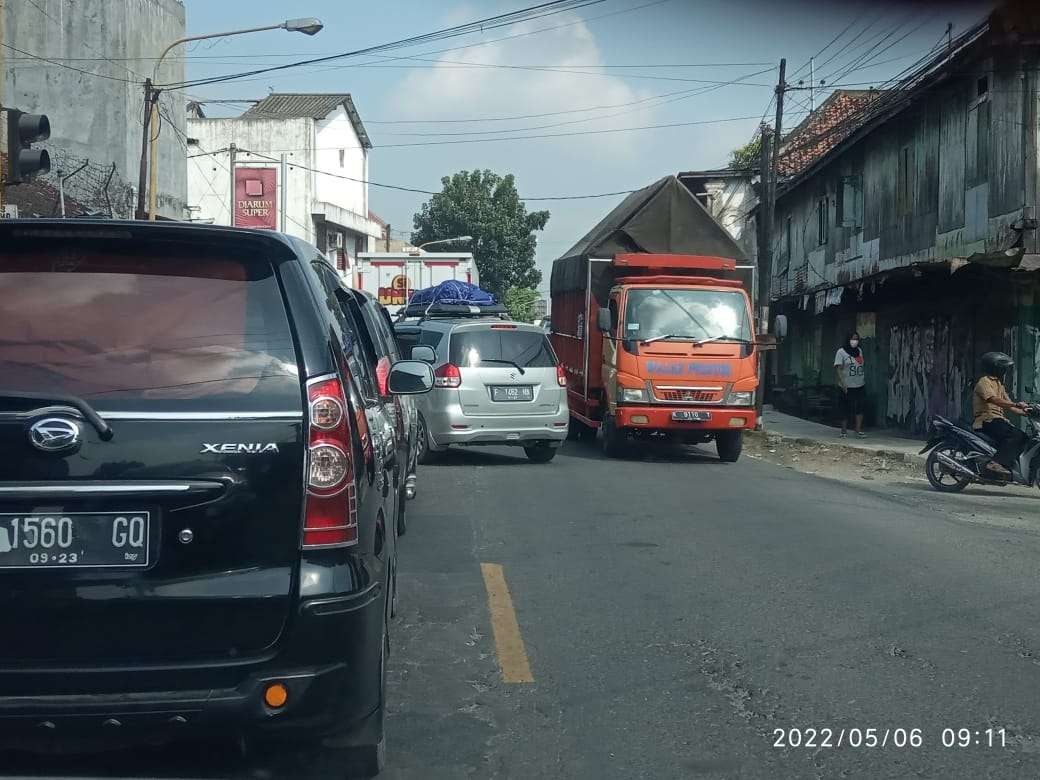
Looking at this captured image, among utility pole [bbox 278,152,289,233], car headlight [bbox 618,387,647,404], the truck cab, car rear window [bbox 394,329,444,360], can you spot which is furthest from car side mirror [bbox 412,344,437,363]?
utility pole [bbox 278,152,289,233]

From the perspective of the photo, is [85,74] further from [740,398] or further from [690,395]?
[740,398]

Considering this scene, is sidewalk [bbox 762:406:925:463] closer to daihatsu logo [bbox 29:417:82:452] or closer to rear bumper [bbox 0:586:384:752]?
rear bumper [bbox 0:586:384:752]

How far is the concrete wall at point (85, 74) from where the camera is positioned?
35031 millimetres

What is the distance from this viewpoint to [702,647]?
605 centimetres

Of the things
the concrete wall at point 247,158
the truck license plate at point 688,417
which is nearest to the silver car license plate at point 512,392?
the truck license plate at point 688,417

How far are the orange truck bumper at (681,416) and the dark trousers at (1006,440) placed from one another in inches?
139

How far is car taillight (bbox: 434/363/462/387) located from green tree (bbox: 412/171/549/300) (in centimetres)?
5201

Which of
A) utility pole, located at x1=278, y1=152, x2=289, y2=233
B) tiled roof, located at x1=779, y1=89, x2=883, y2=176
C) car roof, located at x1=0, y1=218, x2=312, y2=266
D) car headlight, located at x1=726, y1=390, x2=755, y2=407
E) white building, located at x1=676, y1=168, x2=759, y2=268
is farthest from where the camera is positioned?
utility pole, located at x1=278, y1=152, x2=289, y2=233

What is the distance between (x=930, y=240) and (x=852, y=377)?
12.6 feet

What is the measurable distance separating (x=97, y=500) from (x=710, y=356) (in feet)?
43.8

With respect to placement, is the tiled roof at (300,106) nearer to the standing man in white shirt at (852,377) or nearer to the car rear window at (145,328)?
the standing man in white shirt at (852,377)

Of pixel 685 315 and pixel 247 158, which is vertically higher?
pixel 247 158

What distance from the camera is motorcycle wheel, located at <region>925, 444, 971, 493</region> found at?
1359 cm

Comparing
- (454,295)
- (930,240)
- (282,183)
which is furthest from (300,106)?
(930,240)
